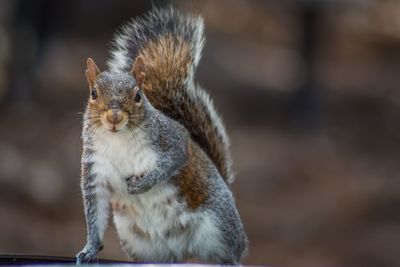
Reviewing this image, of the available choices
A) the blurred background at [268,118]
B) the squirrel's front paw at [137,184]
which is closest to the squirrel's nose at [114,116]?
the squirrel's front paw at [137,184]

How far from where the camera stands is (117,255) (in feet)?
26.7

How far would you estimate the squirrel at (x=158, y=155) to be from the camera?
2.99 metres

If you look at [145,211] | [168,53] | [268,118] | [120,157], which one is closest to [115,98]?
[120,157]

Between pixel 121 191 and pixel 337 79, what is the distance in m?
9.78

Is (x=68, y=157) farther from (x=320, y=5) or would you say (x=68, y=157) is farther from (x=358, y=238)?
(x=320, y=5)

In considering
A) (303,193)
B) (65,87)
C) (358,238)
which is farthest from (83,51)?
(358,238)

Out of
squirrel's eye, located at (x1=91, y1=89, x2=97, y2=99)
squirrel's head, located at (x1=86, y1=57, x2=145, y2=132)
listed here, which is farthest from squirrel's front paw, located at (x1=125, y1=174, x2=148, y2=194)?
Answer: squirrel's eye, located at (x1=91, y1=89, x2=97, y2=99)

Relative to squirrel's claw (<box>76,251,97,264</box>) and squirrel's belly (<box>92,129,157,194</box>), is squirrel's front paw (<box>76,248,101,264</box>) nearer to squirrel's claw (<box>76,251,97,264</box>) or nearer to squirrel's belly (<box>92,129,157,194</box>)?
squirrel's claw (<box>76,251,97,264</box>)

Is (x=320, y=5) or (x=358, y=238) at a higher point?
(x=320, y=5)

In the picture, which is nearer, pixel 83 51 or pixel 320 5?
pixel 320 5

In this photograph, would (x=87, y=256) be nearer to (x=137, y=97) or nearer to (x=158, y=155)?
(x=158, y=155)

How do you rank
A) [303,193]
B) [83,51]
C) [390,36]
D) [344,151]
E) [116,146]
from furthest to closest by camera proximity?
[390,36] < [83,51] < [344,151] < [303,193] < [116,146]

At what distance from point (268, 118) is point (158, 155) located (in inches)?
329

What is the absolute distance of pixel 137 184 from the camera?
3043 mm
